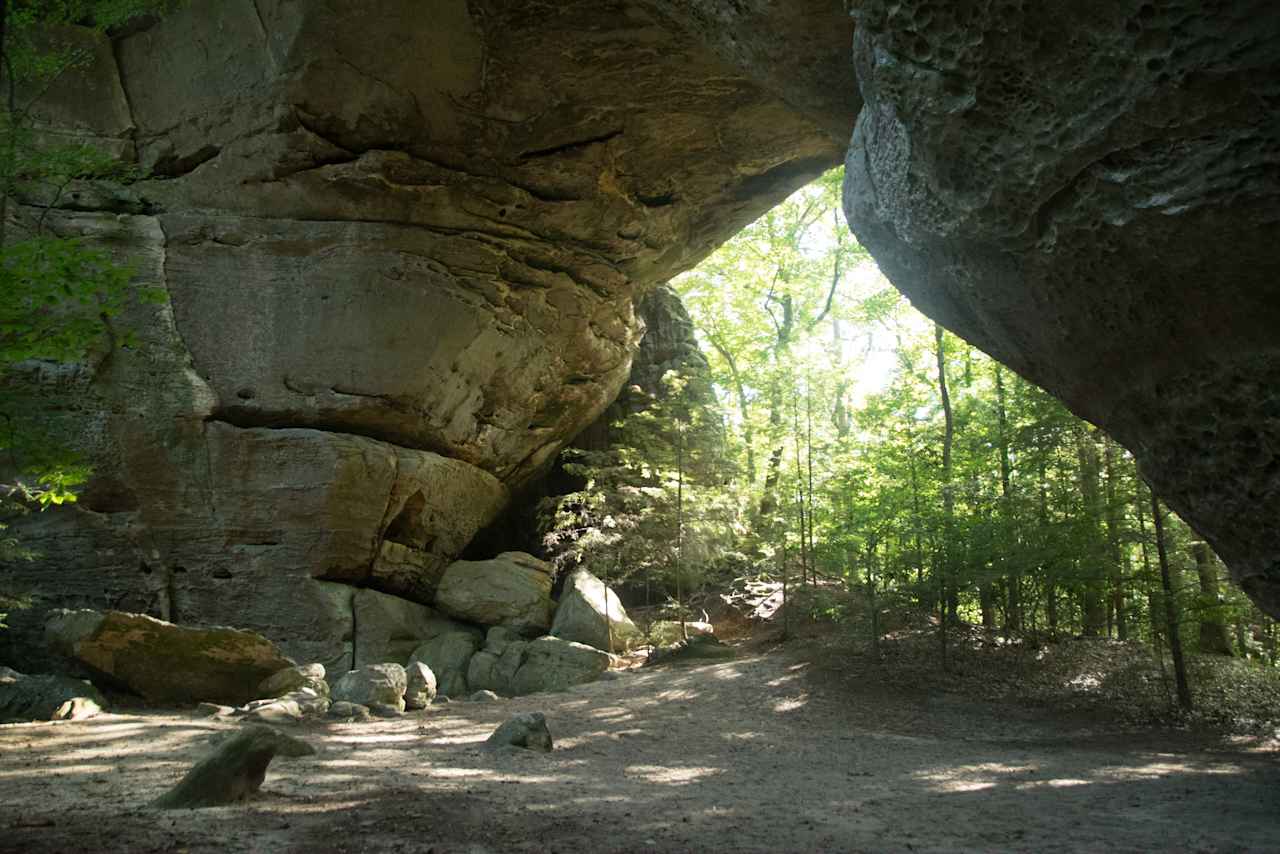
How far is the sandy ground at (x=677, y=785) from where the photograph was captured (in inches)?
208

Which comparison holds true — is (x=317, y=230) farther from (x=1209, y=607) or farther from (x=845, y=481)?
(x=1209, y=607)

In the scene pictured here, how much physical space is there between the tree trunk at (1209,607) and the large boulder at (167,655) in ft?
39.2

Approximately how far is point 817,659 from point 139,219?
43.0 ft

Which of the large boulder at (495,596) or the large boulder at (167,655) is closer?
the large boulder at (167,655)

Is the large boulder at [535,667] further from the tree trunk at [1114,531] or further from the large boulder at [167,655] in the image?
the tree trunk at [1114,531]

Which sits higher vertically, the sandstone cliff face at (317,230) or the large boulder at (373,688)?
the sandstone cliff face at (317,230)

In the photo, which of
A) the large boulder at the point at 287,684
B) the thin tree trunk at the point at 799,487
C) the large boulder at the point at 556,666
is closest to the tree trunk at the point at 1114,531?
the thin tree trunk at the point at 799,487

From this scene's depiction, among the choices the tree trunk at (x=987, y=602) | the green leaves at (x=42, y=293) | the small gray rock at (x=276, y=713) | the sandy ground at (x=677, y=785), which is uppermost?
the green leaves at (x=42, y=293)

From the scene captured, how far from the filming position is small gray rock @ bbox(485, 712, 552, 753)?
A: 28.5 feet

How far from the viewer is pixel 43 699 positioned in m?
Answer: 9.67

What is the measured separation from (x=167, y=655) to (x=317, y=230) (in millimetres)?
6880

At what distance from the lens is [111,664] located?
10.9 metres

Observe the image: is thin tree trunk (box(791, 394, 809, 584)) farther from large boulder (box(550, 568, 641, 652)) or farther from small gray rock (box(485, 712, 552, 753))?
small gray rock (box(485, 712, 552, 753))

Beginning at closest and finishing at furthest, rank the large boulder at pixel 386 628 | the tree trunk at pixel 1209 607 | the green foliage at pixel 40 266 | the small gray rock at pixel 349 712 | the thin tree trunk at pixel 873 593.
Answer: the green foliage at pixel 40 266, the tree trunk at pixel 1209 607, the small gray rock at pixel 349 712, the thin tree trunk at pixel 873 593, the large boulder at pixel 386 628
